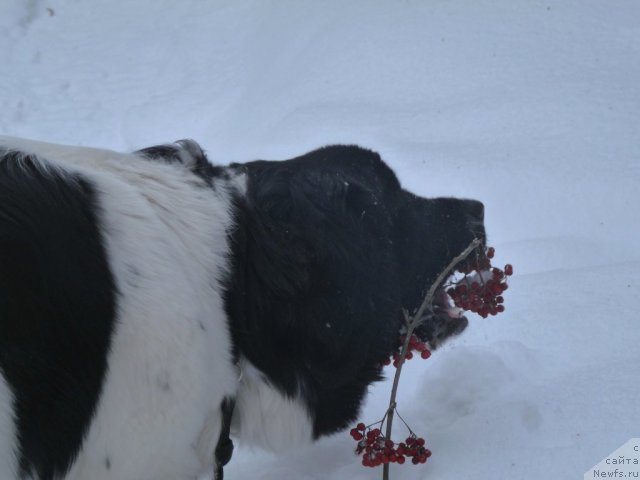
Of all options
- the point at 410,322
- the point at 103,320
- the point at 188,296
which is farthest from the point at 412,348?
the point at 103,320

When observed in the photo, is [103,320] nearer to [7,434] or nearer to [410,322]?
[7,434]

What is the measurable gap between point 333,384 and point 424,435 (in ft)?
1.46

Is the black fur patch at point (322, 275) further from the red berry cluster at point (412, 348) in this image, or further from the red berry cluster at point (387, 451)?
the red berry cluster at point (387, 451)

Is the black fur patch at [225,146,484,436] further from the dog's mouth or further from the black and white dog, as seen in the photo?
the dog's mouth

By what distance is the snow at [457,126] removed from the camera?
2.45m

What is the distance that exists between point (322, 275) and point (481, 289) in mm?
538

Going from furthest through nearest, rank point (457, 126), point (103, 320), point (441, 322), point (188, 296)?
point (457, 126) < point (441, 322) < point (188, 296) < point (103, 320)

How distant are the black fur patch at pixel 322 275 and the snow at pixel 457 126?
0.37 m

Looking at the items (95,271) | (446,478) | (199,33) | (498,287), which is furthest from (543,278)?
(199,33)

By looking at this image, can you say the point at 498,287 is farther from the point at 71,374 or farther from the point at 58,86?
the point at 58,86

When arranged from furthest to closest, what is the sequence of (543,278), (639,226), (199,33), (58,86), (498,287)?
(199,33) → (58,86) → (639,226) → (543,278) → (498,287)

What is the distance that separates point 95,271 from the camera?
5.76ft

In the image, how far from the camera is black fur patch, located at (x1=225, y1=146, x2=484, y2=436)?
→ 6.81 ft

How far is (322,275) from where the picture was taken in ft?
7.05
